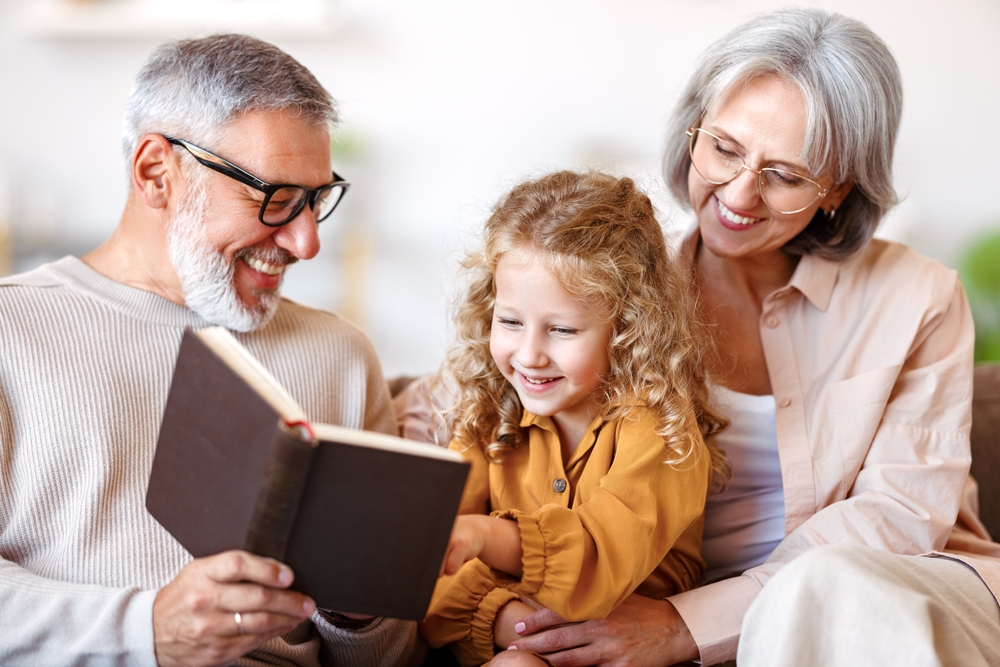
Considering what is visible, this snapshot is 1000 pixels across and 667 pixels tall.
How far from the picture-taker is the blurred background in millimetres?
4340

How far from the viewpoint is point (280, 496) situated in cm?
109

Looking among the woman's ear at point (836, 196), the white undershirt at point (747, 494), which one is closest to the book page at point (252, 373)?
the white undershirt at point (747, 494)

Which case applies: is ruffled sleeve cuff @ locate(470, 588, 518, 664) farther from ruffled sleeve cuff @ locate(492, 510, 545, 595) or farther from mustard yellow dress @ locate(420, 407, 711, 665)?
ruffled sleeve cuff @ locate(492, 510, 545, 595)

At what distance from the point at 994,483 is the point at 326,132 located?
1.73 meters

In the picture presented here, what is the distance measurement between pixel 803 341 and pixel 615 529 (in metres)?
0.71

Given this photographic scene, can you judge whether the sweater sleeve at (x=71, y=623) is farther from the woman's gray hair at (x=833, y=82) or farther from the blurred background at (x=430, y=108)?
the blurred background at (x=430, y=108)

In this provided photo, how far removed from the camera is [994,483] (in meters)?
2.12

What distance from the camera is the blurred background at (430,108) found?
4340 mm

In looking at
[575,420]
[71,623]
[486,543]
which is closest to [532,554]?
[486,543]

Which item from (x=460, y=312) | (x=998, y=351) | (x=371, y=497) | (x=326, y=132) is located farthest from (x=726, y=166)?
(x=998, y=351)

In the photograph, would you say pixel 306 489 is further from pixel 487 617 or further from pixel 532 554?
pixel 487 617

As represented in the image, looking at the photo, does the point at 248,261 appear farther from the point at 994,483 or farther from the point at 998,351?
the point at 998,351

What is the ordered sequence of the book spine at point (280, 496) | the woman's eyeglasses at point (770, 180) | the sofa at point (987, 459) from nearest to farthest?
the book spine at point (280, 496), the woman's eyeglasses at point (770, 180), the sofa at point (987, 459)

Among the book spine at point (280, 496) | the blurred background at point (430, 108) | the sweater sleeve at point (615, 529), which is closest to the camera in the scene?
the book spine at point (280, 496)
